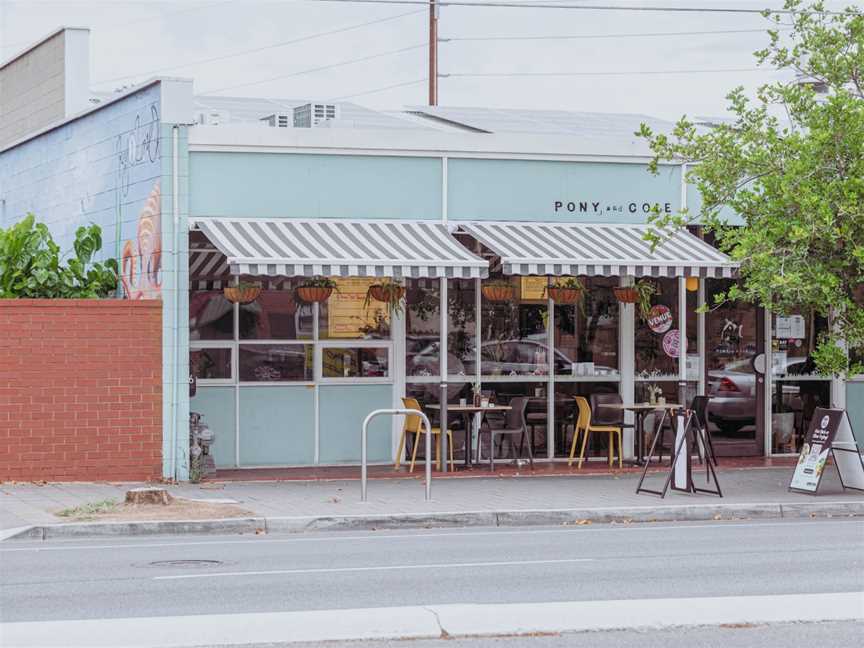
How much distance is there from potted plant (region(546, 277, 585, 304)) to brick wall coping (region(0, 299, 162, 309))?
17.9 feet

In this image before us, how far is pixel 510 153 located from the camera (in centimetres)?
1914

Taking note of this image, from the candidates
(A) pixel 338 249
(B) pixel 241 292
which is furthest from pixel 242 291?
(A) pixel 338 249

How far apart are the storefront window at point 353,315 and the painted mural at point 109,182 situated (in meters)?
2.48

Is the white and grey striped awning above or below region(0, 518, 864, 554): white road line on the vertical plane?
above

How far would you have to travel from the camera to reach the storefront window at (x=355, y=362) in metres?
19.2

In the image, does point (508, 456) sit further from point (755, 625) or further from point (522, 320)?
point (755, 625)

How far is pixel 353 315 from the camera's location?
19.4 metres

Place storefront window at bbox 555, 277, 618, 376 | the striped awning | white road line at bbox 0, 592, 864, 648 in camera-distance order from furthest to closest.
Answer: storefront window at bbox 555, 277, 618, 376
the striped awning
white road line at bbox 0, 592, 864, 648

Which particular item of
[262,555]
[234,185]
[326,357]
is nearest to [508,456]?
[326,357]

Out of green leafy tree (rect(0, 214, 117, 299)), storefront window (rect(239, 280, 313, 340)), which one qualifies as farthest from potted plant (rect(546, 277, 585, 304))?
green leafy tree (rect(0, 214, 117, 299))

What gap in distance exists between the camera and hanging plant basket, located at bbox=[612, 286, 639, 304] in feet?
64.5

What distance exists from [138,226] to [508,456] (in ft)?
19.9

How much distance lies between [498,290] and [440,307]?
87 cm

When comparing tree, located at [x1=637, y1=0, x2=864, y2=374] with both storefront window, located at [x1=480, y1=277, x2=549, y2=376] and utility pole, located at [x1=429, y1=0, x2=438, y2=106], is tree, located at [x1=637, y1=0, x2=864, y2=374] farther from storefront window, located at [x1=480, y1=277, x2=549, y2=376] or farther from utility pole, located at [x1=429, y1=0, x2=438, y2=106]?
utility pole, located at [x1=429, y1=0, x2=438, y2=106]
